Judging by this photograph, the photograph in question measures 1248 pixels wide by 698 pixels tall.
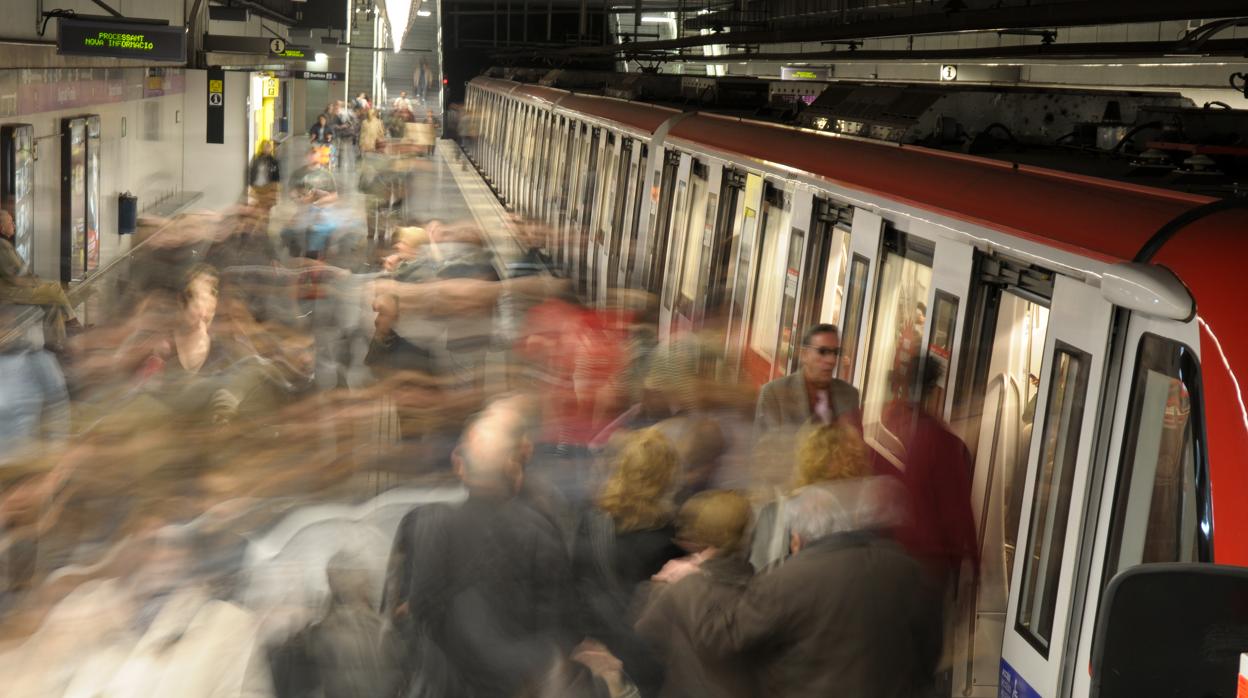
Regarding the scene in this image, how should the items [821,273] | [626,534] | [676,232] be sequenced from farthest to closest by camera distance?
[676,232] < [821,273] < [626,534]

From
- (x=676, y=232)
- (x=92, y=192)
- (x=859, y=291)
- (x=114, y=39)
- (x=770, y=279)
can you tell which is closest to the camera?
(x=859, y=291)

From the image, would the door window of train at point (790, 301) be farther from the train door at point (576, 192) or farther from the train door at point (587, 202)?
the train door at point (576, 192)

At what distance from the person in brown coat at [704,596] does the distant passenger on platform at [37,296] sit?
3.09 meters

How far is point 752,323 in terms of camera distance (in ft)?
25.2

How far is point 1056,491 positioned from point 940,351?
1137 millimetres

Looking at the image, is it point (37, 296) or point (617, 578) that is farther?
point (37, 296)

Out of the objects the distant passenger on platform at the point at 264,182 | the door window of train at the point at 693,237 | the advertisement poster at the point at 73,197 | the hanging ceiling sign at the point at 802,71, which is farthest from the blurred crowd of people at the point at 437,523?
the hanging ceiling sign at the point at 802,71

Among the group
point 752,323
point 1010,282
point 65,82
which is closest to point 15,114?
point 65,82

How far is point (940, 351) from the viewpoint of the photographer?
4.92 m

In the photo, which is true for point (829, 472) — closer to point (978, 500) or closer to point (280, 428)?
point (978, 500)

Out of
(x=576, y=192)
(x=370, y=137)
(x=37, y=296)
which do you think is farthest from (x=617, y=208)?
(x=37, y=296)

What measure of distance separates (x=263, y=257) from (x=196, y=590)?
420cm

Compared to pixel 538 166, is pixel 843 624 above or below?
below

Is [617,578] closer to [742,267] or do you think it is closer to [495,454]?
[495,454]
